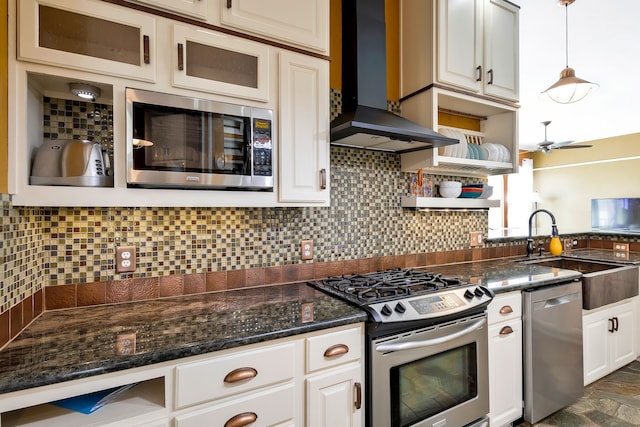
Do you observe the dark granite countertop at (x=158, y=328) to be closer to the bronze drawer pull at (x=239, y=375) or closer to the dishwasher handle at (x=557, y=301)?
the bronze drawer pull at (x=239, y=375)

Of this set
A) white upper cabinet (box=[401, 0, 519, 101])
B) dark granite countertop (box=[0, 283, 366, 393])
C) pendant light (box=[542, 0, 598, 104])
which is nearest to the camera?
dark granite countertop (box=[0, 283, 366, 393])

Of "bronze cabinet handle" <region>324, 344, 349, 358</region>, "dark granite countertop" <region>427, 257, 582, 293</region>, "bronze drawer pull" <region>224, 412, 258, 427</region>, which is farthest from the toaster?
"dark granite countertop" <region>427, 257, 582, 293</region>

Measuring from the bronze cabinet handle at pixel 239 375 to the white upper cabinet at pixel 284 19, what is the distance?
1.40 m

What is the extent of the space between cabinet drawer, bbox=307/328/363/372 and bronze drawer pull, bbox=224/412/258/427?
0.82 feet

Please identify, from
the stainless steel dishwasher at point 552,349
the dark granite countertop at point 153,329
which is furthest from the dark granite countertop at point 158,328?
the stainless steel dishwasher at point 552,349

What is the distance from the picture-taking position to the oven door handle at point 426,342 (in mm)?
1371

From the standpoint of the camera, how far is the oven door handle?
54.0 inches

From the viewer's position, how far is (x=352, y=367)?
1.34 metres

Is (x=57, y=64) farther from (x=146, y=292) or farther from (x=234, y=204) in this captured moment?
(x=146, y=292)

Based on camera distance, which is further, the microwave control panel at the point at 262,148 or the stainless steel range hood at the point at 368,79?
the stainless steel range hood at the point at 368,79

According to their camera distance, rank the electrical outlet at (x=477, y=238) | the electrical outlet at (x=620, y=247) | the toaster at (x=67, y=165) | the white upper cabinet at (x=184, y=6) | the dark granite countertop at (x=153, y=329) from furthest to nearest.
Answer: the electrical outlet at (x=620, y=247), the electrical outlet at (x=477, y=238), the white upper cabinet at (x=184, y=6), the toaster at (x=67, y=165), the dark granite countertop at (x=153, y=329)

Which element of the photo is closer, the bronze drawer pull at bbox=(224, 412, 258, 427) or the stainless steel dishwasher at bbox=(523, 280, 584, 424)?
the bronze drawer pull at bbox=(224, 412, 258, 427)

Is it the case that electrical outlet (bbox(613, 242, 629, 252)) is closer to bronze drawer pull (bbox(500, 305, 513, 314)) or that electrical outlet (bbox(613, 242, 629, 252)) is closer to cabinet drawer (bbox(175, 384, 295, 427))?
bronze drawer pull (bbox(500, 305, 513, 314))

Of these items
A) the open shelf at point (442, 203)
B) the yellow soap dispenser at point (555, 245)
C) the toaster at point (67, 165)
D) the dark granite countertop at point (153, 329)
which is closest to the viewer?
the dark granite countertop at point (153, 329)
